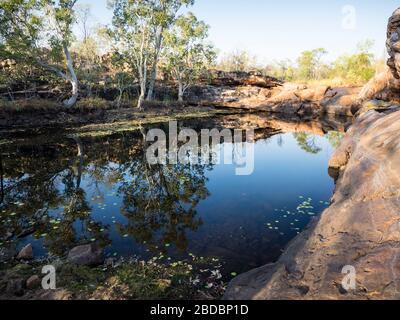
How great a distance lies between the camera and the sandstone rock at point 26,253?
599 centimetres

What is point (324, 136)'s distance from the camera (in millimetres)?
22359

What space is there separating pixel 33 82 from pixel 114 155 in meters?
23.5

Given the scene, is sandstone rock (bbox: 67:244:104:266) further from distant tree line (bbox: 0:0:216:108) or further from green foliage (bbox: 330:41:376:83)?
green foliage (bbox: 330:41:376:83)

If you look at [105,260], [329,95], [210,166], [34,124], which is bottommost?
[105,260]

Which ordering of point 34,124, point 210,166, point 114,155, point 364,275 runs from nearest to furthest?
1. point 364,275
2. point 210,166
3. point 114,155
4. point 34,124

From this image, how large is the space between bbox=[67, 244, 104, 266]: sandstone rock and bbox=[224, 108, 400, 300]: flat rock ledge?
9.90 ft

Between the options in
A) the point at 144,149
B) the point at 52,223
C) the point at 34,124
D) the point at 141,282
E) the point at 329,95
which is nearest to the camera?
the point at 141,282

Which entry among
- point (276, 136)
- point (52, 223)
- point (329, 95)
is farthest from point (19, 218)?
point (329, 95)

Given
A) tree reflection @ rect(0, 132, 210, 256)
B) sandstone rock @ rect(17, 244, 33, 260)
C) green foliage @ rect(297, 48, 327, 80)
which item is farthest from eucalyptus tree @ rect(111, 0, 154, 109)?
green foliage @ rect(297, 48, 327, 80)

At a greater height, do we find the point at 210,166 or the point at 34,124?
the point at 34,124

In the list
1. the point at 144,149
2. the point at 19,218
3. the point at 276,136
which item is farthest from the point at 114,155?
the point at 276,136

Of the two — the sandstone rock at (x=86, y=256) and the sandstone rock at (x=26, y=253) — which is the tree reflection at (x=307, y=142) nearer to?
the sandstone rock at (x=86, y=256)

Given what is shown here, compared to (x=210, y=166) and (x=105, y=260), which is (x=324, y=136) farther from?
(x=105, y=260)

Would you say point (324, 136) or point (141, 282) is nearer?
point (141, 282)
